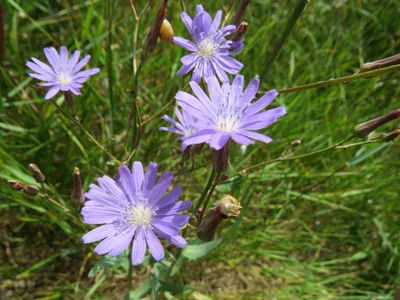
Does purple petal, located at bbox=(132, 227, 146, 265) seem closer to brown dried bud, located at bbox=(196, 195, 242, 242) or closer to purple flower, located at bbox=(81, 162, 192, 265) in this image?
purple flower, located at bbox=(81, 162, 192, 265)

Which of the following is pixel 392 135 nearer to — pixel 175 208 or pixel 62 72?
pixel 175 208

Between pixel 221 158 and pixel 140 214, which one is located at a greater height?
pixel 221 158

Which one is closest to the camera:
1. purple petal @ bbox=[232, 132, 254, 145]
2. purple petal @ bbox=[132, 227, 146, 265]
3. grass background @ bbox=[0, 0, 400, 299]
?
purple petal @ bbox=[232, 132, 254, 145]

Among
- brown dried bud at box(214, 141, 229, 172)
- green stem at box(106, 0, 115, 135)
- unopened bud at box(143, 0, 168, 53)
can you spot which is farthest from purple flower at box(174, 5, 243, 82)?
green stem at box(106, 0, 115, 135)

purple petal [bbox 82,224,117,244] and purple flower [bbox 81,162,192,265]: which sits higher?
purple flower [bbox 81,162,192,265]

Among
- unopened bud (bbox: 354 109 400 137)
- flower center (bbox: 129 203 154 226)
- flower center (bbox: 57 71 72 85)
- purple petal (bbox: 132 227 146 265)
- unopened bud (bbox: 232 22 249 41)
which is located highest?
unopened bud (bbox: 232 22 249 41)

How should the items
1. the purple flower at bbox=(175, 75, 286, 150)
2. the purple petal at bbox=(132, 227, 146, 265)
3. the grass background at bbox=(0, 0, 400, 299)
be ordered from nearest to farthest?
the purple flower at bbox=(175, 75, 286, 150), the purple petal at bbox=(132, 227, 146, 265), the grass background at bbox=(0, 0, 400, 299)

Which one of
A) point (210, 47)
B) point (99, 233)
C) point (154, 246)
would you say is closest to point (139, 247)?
point (154, 246)

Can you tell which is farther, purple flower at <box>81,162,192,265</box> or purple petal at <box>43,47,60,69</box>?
purple petal at <box>43,47,60,69</box>
